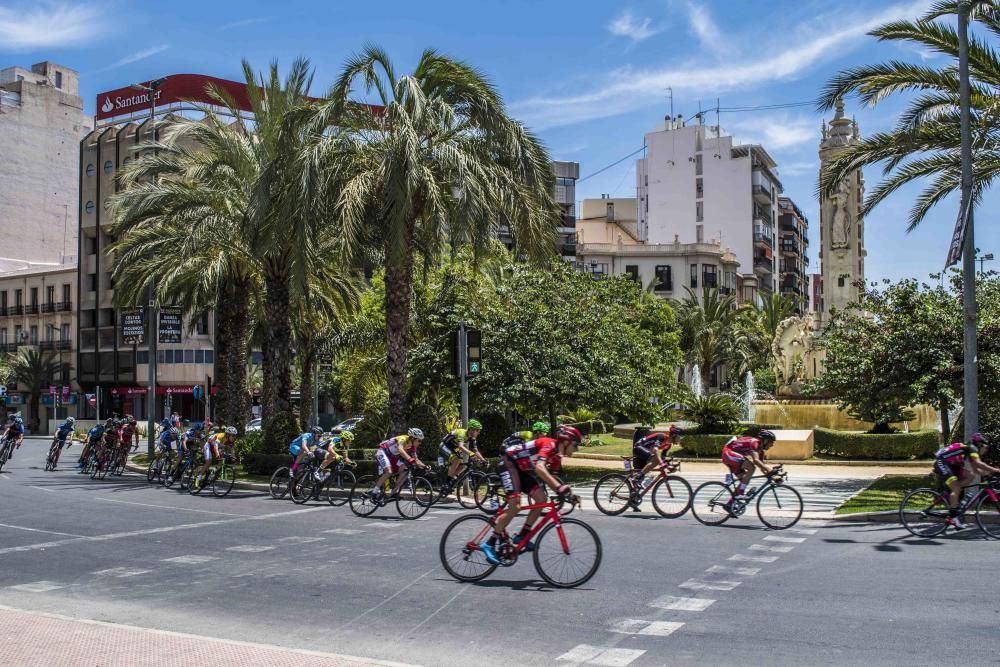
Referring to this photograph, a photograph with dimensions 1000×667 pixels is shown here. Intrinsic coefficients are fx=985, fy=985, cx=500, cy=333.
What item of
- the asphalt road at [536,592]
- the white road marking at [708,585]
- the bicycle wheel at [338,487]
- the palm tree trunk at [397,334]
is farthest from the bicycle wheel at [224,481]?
the white road marking at [708,585]

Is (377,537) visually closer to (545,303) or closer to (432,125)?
(432,125)

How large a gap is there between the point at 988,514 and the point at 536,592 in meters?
7.52

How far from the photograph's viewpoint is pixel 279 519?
16.7 metres

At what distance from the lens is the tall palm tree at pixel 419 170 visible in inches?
820

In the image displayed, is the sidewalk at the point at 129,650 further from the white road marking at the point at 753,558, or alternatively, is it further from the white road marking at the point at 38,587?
the white road marking at the point at 753,558

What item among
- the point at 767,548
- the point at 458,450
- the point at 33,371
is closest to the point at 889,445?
the point at 458,450

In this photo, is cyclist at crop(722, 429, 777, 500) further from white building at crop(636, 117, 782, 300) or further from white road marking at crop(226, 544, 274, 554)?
white building at crop(636, 117, 782, 300)

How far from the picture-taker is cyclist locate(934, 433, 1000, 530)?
13.5 meters

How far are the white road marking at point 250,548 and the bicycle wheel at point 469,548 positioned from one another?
3.66 metres

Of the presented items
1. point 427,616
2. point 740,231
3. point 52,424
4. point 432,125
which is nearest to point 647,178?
point 740,231

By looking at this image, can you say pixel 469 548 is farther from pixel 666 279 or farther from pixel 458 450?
pixel 666 279

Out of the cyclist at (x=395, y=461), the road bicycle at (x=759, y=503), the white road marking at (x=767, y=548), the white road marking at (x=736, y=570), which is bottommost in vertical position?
the white road marking at (x=767, y=548)

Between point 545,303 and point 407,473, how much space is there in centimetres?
1278

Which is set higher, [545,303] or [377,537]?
[545,303]
